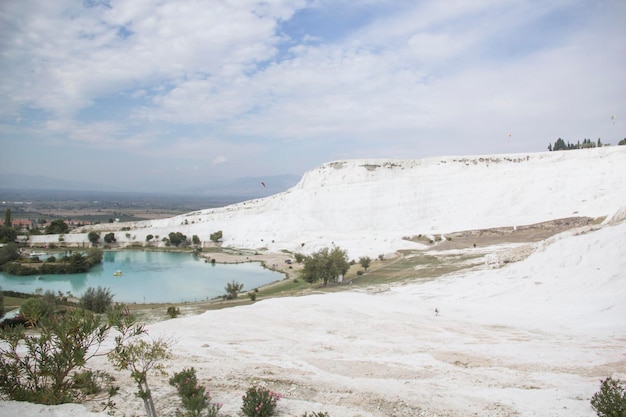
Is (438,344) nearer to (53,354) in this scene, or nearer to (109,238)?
(53,354)

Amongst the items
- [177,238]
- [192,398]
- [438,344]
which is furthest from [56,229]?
[192,398]

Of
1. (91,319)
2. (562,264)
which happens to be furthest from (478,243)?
(91,319)

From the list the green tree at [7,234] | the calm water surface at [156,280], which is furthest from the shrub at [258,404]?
the green tree at [7,234]

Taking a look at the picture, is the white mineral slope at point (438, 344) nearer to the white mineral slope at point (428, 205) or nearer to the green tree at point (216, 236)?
the white mineral slope at point (428, 205)

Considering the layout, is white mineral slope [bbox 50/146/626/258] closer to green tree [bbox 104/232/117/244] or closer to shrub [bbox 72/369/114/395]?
green tree [bbox 104/232/117/244]

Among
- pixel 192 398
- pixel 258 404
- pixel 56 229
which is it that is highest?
pixel 56 229

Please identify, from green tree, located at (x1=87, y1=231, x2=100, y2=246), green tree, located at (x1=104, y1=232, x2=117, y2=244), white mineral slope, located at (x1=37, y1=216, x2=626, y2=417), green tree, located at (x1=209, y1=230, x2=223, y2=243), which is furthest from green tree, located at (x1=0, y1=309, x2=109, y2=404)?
green tree, located at (x1=87, y1=231, x2=100, y2=246)
